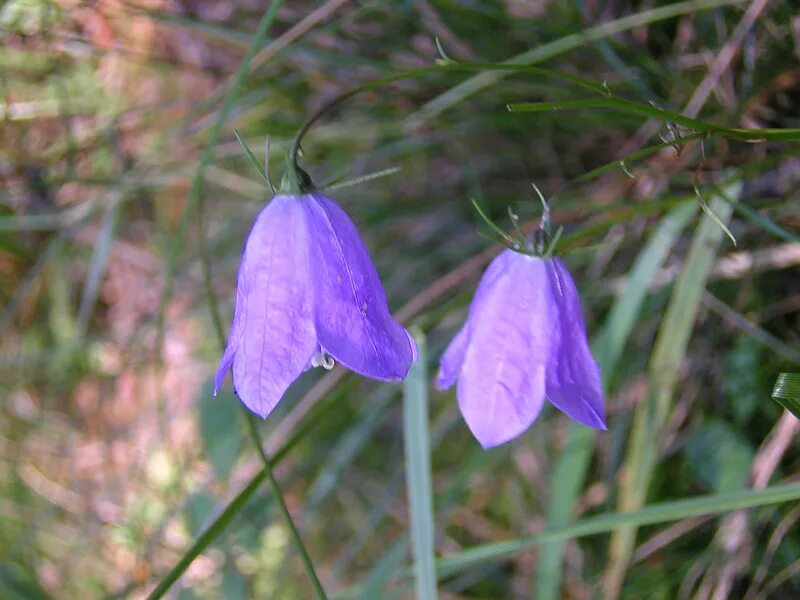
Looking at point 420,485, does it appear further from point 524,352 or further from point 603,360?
point 603,360

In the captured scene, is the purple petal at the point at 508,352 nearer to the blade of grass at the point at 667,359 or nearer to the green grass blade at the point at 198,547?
the green grass blade at the point at 198,547

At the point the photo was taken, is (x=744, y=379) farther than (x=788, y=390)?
Yes

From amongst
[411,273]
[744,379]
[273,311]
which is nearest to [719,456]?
[744,379]

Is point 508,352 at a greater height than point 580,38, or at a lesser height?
lesser

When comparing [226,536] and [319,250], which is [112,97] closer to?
[226,536]

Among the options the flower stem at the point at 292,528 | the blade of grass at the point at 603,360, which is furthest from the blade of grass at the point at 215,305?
the blade of grass at the point at 603,360

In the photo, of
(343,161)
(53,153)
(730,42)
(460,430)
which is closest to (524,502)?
(460,430)

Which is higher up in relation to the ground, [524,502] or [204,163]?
[204,163]

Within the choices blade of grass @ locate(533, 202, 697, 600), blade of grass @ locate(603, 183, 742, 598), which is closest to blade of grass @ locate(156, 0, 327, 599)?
blade of grass @ locate(533, 202, 697, 600)
